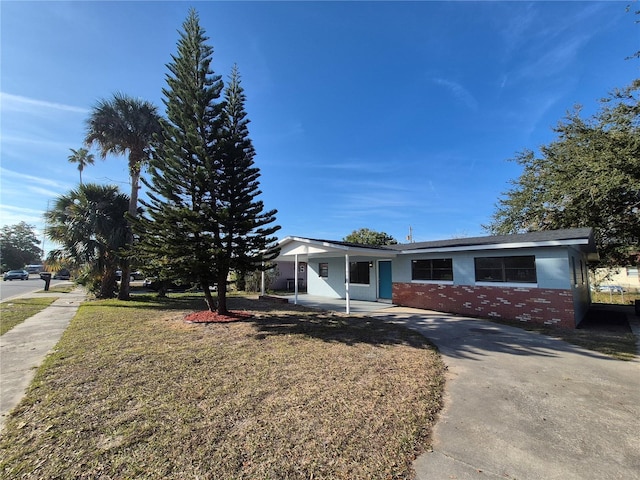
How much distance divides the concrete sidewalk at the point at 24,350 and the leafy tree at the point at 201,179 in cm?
294

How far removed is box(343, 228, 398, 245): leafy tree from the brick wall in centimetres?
2281

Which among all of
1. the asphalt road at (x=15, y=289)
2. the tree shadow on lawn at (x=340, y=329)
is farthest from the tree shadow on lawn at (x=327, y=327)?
the asphalt road at (x=15, y=289)

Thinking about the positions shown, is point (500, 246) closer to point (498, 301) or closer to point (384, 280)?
point (498, 301)

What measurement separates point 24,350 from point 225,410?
17.2 ft

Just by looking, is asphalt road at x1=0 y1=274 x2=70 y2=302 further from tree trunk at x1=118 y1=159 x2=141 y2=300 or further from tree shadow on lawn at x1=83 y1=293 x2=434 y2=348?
tree shadow on lawn at x1=83 y1=293 x2=434 y2=348

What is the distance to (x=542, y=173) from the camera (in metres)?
15.1

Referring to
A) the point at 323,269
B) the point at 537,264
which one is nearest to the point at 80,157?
the point at 323,269

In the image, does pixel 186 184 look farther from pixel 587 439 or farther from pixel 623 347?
pixel 623 347

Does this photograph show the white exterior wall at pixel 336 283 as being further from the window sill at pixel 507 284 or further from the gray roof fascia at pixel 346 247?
the window sill at pixel 507 284

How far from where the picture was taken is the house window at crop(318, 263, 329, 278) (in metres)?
16.8

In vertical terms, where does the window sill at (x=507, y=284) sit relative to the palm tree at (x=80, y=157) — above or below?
below

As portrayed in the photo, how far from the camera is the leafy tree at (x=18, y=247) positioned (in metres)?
52.4

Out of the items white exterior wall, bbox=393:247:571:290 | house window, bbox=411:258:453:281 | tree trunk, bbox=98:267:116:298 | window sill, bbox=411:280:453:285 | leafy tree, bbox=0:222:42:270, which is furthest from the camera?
leafy tree, bbox=0:222:42:270

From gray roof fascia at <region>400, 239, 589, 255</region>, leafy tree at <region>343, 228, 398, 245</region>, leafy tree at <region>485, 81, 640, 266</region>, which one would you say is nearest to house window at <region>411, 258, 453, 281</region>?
gray roof fascia at <region>400, 239, 589, 255</region>
